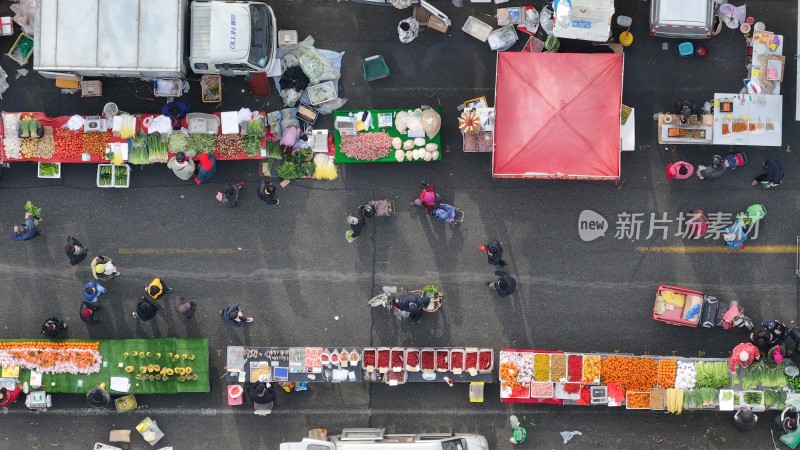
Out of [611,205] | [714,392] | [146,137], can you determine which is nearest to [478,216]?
[611,205]

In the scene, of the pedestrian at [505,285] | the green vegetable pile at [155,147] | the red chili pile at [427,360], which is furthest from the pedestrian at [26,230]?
the pedestrian at [505,285]

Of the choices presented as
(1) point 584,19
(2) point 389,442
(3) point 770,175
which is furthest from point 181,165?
(3) point 770,175

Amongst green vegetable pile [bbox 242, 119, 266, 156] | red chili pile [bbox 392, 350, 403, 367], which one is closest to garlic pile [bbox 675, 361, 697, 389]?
→ red chili pile [bbox 392, 350, 403, 367]

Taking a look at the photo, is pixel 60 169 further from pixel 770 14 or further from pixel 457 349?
pixel 770 14

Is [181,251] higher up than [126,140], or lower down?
lower down

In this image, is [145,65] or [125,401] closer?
[145,65]

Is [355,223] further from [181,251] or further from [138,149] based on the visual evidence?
[138,149]
